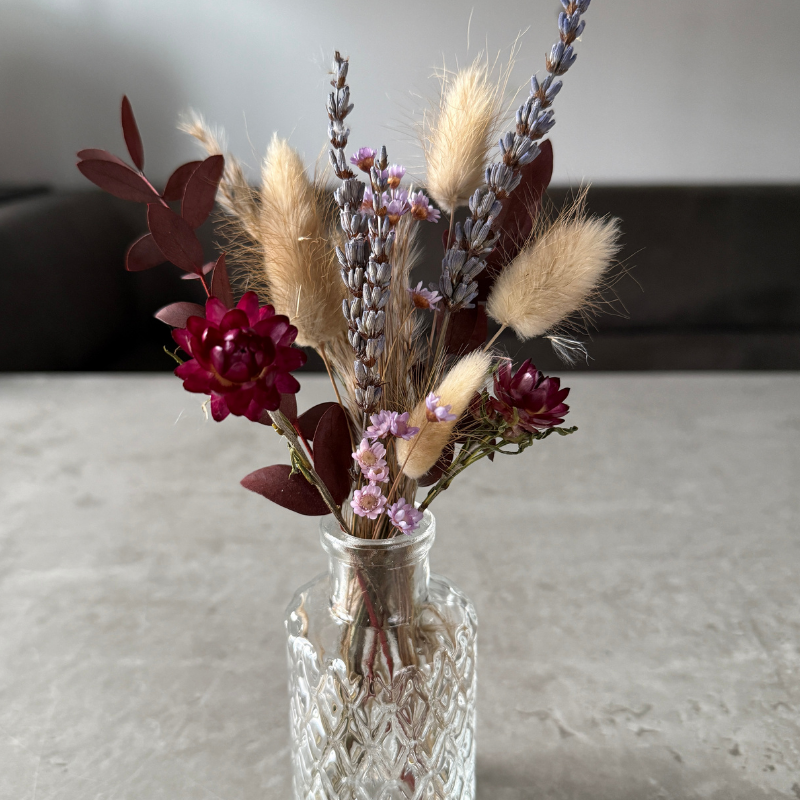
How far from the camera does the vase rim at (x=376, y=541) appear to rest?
1.37 ft

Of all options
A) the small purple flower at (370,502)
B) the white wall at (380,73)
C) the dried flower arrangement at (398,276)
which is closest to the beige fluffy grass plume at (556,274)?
the dried flower arrangement at (398,276)

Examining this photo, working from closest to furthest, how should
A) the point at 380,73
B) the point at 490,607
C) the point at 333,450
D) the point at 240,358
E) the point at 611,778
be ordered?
the point at 240,358 → the point at 333,450 → the point at 611,778 → the point at 490,607 → the point at 380,73

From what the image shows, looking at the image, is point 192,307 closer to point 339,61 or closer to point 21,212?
point 339,61

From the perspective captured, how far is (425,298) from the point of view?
380 millimetres

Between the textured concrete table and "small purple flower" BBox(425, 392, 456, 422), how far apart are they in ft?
0.99

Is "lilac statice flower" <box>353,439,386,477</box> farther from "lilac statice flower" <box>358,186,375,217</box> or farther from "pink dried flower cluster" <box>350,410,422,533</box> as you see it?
"lilac statice flower" <box>358,186,375,217</box>

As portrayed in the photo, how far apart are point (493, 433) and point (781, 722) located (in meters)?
0.36

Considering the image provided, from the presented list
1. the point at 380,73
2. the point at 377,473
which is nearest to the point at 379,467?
the point at 377,473

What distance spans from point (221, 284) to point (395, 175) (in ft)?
0.33

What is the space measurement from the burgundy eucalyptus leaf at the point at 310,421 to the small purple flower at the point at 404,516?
0.22ft

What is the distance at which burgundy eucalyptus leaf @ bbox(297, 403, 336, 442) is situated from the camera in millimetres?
425

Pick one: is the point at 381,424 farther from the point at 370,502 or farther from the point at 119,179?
the point at 119,179

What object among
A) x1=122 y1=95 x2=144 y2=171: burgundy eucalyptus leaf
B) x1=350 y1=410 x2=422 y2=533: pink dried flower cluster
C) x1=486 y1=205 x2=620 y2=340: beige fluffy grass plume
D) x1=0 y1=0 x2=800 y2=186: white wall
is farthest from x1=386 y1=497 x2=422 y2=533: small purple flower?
x1=0 y1=0 x2=800 y2=186: white wall

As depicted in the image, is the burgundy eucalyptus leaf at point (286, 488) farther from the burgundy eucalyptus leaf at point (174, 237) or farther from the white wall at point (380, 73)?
the white wall at point (380, 73)
